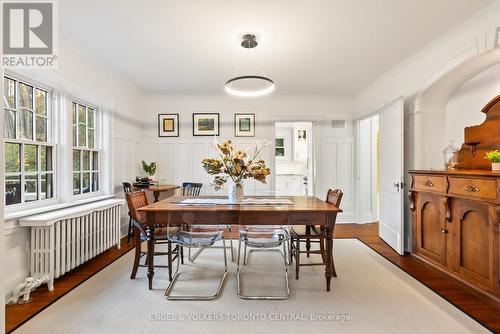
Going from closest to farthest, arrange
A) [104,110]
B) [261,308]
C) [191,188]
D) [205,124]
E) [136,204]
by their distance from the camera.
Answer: [261,308], [136,204], [104,110], [191,188], [205,124]

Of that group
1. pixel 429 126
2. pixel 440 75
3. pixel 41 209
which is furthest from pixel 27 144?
pixel 429 126

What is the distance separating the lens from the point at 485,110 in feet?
8.98

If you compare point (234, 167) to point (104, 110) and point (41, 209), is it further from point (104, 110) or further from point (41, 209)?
point (104, 110)

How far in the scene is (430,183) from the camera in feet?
9.33

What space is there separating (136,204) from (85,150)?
4.93 ft

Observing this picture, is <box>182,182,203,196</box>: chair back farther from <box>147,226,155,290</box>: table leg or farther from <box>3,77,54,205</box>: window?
<box>147,226,155,290</box>: table leg

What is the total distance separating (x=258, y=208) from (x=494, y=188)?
1932mm

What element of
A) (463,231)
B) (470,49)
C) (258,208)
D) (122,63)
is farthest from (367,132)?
(122,63)

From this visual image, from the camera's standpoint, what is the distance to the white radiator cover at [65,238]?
94.8 inches

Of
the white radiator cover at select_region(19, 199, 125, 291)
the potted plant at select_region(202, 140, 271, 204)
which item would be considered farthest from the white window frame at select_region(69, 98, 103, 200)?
the potted plant at select_region(202, 140, 271, 204)

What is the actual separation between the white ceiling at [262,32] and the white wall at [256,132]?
1.14m

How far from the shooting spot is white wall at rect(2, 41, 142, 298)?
2324 millimetres

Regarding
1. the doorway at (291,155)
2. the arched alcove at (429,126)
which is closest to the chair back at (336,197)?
the arched alcove at (429,126)

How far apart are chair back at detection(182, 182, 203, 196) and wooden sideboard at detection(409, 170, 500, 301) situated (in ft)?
11.2
